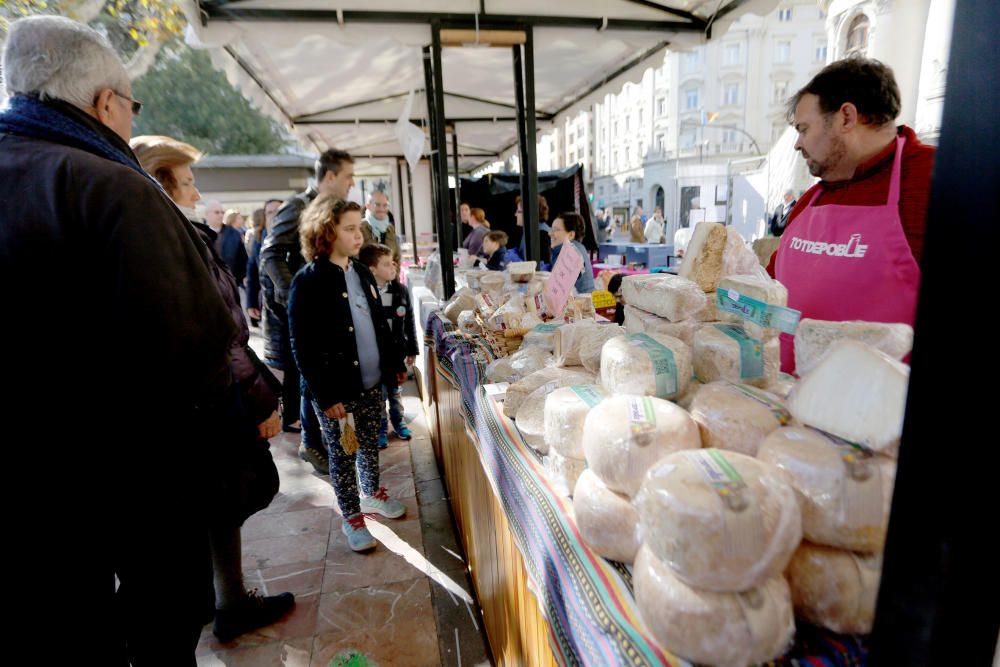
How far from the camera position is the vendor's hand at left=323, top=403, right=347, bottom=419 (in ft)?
8.70

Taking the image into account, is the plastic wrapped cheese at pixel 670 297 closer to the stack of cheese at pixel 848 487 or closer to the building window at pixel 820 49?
the stack of cheese at pixel 848 487

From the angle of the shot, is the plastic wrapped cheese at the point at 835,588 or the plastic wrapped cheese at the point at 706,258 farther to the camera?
Result: the plastic wrapped cheese at the point at 706,258

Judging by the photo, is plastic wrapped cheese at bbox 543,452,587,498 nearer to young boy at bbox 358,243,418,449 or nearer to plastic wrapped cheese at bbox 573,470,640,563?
plastic wrapped cheese at bbox 573,470,640,563

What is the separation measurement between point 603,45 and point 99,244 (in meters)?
4.04

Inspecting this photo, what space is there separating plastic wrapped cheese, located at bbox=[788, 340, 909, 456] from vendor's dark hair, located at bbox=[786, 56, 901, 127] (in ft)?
4.08

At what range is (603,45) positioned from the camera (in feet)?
13.8

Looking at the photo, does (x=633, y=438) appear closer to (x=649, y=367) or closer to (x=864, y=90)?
(x=649, y=367)

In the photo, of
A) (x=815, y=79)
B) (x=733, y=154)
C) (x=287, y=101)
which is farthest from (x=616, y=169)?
(x=815, y=79)

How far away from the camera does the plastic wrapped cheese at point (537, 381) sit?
1.52 m

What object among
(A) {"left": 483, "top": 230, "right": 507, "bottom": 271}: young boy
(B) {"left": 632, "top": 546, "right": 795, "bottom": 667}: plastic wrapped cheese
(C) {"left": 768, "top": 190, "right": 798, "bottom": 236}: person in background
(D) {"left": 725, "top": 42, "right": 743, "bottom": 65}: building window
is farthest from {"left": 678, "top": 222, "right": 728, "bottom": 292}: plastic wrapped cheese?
(D) {"left": 725, "top": 42, "right": 743, "bottom": 65}: building window

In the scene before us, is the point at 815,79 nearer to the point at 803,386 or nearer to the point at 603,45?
the point at 803,386

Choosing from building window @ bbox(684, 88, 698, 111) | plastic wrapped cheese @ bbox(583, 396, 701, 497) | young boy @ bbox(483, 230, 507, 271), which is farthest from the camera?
building window @ bbox(684, 88, 698, 111)

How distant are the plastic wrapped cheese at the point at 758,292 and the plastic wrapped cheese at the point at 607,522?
20.2 inches

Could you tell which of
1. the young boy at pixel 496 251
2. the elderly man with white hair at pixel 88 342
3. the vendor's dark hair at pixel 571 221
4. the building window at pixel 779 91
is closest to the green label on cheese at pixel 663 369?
the elderly man with white hair at pixel 88 342
